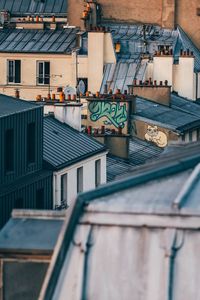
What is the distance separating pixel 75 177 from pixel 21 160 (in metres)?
6.90

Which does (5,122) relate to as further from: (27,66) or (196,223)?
(27,66)

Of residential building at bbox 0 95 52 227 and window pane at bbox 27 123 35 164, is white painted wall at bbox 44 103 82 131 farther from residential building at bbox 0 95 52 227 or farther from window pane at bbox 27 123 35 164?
window pane at bbox 27 123 35 164

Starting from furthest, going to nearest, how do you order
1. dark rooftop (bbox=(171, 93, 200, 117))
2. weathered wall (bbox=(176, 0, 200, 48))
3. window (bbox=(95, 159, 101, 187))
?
weathered wall (bbox=(176, 0, 200, 48)) < dark rooftop (bbox=(171, 93, 200, 117)) < window (bbox=(95, 159, 101, 187))

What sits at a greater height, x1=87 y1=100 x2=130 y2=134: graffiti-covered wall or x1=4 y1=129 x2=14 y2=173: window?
x1=4 y1=129 x2=14 y2=173: window

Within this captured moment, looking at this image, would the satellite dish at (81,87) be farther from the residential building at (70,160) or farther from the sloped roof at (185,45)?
the residential building at (70,160)

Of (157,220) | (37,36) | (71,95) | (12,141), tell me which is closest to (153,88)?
(71,95)

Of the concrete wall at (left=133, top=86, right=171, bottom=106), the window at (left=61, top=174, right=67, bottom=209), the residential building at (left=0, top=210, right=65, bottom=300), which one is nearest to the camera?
the residential building at (left=0, top=210, right=65, bottom=300)

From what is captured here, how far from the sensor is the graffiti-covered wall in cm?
7544

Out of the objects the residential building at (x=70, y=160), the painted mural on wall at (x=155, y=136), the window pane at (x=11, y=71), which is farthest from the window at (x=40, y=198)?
the window pane at (x=11, y=71)

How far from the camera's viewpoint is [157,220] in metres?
27.8

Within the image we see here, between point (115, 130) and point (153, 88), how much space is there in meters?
14.1

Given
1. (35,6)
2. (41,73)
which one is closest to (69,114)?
(41,73)

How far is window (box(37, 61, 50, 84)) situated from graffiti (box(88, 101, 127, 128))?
25.7m

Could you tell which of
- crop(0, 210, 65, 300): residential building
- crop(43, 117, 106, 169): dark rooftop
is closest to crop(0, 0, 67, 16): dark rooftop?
crop(43, 117, 106, 169): dark rooftop
